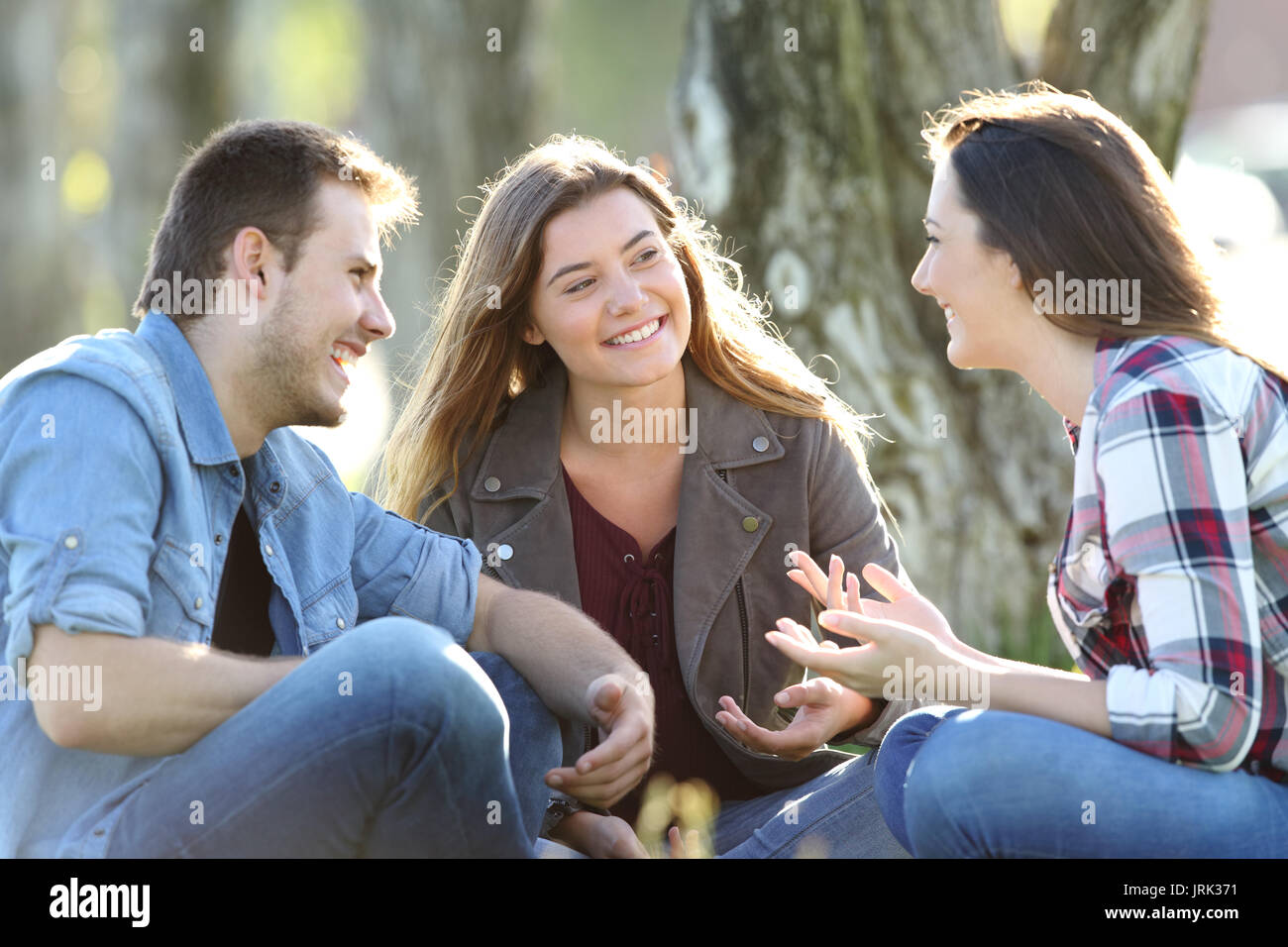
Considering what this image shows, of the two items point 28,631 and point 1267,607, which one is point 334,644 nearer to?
point 28,631

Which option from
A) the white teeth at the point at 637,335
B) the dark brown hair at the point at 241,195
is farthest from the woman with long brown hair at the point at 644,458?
the dark brown hair at the point at 241,195

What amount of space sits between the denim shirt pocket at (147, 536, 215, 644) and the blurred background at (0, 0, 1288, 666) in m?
1.53

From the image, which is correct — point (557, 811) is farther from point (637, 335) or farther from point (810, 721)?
point (637, 335)

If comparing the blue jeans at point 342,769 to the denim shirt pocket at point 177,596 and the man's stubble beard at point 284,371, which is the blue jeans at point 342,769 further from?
the man's stubble beard at point 284,371

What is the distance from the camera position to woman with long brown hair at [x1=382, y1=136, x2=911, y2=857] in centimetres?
369

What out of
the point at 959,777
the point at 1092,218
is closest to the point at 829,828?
the point at 959,777

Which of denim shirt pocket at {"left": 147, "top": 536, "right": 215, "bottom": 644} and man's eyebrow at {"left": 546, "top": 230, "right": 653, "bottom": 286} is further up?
man's eyebrow at {"left": 546, "top": 230, "right": 653, "bottom": 286}

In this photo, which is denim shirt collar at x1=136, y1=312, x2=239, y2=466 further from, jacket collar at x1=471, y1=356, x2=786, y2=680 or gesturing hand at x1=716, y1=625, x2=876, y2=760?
gesturing hand at x1=716, y1=625, x2=876, y2=760

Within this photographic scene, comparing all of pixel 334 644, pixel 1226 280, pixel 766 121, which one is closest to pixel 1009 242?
pixel 1226 280

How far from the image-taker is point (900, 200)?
5.42 meters

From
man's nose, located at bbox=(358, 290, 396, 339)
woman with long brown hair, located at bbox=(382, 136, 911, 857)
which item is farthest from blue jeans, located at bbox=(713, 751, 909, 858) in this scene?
man's nose, located at bbox=(358, 290, 396, 339)

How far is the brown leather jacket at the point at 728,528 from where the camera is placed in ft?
12.1

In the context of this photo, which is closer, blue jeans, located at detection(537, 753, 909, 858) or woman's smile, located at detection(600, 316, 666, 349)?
blue jeans, located at detection(537, 753, 909, 858)

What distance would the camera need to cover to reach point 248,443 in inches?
124
